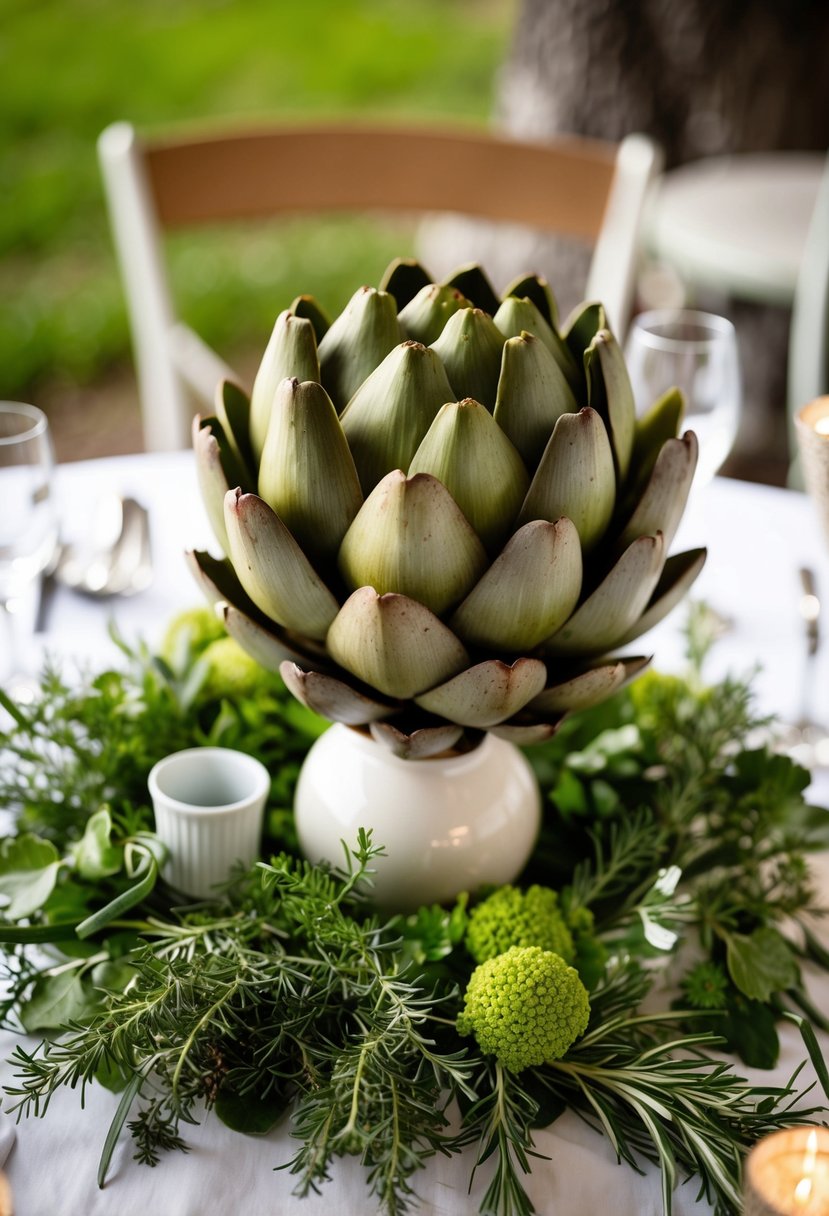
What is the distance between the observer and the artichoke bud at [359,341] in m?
0.52

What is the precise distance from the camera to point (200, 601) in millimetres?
856

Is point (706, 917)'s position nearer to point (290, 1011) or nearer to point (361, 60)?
point (290, 1011)

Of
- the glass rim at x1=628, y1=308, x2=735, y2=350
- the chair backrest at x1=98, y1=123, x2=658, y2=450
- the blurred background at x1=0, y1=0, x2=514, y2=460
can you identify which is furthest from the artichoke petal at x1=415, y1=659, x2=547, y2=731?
the blurred background at x1=0, y1=0, x2=514, y2=460

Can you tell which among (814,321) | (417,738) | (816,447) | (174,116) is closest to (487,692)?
(417,738)

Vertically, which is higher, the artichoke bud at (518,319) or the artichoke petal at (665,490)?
the artichoke bud at (518,319)

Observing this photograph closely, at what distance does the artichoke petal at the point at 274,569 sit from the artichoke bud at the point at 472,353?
0.32 feet

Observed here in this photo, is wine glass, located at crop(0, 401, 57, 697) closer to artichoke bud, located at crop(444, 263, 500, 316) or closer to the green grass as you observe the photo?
artichoke bud, located at crop(444, 263, 500, 316)

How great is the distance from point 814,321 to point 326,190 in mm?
736

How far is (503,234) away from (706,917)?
92.8 inches

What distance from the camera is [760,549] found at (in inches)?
37.4

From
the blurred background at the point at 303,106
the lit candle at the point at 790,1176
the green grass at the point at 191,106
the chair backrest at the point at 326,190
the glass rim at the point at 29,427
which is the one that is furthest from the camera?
the green grass at the point at 191,106

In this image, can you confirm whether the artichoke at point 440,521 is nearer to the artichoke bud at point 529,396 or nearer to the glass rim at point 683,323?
the artichoke bud at point 529,396

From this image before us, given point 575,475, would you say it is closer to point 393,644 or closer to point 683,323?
point 393,644

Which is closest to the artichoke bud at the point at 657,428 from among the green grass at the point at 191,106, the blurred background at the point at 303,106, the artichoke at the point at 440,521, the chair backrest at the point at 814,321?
the artichoke at the point at 440,521
